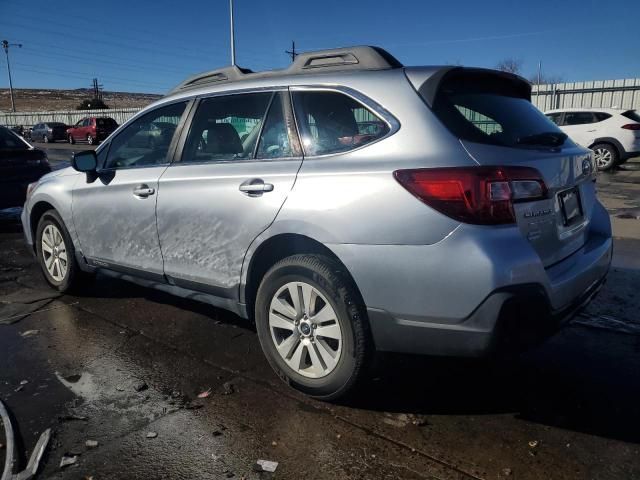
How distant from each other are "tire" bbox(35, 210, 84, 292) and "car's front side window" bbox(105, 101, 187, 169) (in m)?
0.88

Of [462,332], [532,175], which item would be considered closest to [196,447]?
[462,332]

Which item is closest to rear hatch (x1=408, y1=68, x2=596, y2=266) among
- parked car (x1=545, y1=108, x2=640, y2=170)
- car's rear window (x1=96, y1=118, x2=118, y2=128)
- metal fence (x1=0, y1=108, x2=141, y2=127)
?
parked car (x1=545, y1=108, x2=640, y2=170)

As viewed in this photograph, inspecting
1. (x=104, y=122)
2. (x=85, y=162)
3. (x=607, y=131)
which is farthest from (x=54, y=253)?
(x=104, y=122)

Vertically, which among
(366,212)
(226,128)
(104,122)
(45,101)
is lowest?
(366,212)

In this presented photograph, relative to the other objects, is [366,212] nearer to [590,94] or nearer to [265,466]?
[265,466]

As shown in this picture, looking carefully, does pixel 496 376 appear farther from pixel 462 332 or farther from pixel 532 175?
pixel 532 175

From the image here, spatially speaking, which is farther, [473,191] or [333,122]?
[333,122]

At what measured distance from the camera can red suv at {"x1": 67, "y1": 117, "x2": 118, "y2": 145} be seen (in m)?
34.6

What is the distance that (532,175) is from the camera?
8.27ft

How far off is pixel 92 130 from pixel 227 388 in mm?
35715

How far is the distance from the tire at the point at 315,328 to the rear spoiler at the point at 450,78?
1003 millimetres

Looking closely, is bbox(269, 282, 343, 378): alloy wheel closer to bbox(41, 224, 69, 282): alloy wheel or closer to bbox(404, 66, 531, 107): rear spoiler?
bbox(404, 66, 531, 107): rear spoiler

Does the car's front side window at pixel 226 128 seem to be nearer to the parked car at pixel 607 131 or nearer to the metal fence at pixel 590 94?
the parked car at pixel 607 131

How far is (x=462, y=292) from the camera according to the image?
7.70 ft
